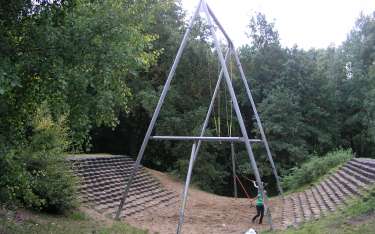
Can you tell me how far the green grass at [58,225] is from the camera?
8.34 metres

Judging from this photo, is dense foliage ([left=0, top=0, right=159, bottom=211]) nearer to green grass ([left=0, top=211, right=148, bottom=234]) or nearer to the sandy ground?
green grass ([left=0, top=211, right=148, bottom=234])

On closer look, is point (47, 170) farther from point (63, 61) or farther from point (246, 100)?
point (246, 100)

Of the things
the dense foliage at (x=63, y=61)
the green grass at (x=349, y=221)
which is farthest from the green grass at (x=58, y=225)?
the green grass at (x=349, y=221)

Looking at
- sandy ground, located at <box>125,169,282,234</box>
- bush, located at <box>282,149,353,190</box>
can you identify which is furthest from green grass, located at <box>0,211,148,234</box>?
bush, located at <box>282,149,353,190</box>

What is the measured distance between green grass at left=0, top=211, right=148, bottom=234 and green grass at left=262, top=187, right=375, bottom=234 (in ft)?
12.1

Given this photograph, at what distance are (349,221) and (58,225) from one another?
6117mm

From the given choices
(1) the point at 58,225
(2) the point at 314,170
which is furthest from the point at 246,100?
(1) the point at 58,225

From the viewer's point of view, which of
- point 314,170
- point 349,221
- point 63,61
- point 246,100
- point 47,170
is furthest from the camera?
point 246,100

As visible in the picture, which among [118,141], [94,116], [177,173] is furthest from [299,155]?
[94,116]

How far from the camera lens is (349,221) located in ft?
30.2

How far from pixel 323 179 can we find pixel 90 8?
14.7 metres

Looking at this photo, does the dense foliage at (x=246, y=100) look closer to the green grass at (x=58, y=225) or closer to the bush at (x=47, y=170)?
the bush at (x=47, y=170)

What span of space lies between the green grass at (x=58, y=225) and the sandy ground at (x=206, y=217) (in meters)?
1.14

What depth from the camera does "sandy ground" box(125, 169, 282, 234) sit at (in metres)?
11.5
